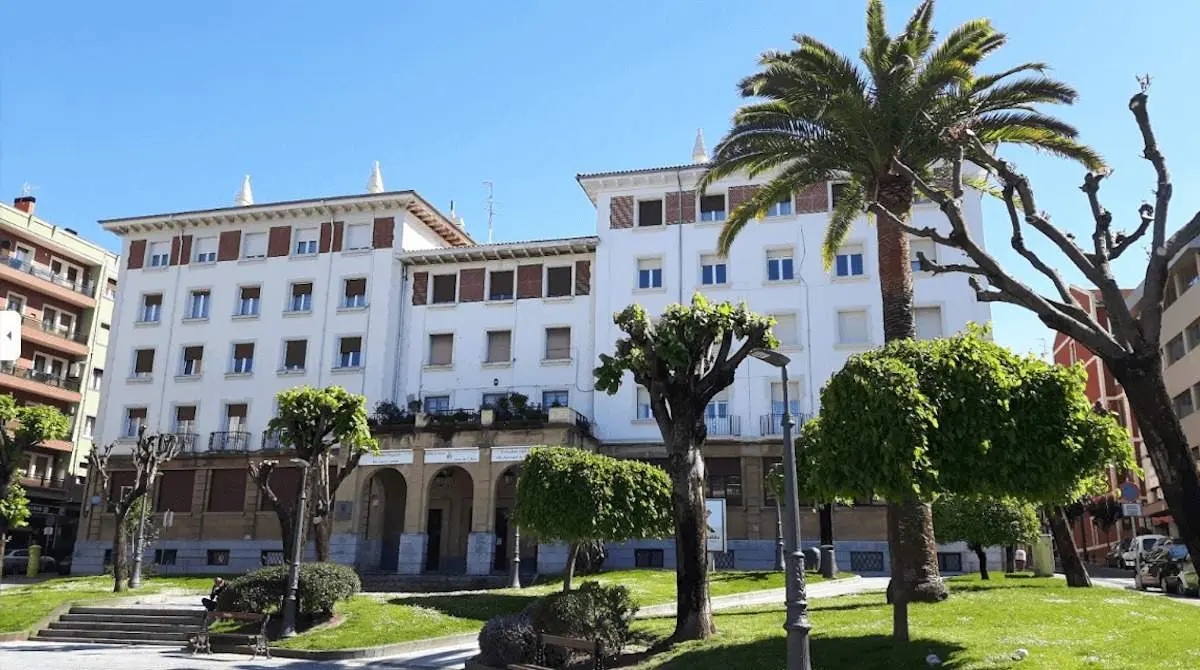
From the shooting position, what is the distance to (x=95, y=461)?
3584 centimetres

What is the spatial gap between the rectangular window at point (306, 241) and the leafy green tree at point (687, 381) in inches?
1212

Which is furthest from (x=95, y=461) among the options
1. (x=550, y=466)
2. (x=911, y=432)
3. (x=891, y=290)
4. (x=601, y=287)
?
(x=911, y=432)

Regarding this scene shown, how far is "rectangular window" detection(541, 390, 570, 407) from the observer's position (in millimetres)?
38938

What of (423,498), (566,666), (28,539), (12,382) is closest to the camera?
(566,666)

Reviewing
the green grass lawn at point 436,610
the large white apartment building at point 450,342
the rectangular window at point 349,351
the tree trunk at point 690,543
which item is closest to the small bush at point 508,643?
the tree trunk at point 690,543

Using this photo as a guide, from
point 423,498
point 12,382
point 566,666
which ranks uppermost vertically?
point 12,382

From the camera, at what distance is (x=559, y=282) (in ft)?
134

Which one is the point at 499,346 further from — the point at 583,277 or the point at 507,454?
the point at 507,454

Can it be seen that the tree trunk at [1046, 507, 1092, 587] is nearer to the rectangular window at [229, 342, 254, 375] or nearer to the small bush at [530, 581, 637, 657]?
the small bush at [530, 581, 637, 657]

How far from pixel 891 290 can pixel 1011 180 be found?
8.13 meters

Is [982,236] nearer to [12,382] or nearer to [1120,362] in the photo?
[1120,362]

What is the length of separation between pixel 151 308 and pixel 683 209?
87.0ft

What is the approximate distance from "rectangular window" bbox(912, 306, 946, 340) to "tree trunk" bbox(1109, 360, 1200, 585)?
27045 mm

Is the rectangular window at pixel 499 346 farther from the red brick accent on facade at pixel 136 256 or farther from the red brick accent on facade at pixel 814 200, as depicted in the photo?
the red brick accent on facade at pixel 136 256
